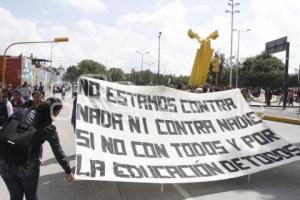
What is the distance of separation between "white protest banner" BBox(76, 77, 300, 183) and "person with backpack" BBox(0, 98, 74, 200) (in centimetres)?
172

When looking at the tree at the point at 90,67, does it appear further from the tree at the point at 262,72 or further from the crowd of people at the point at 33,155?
the crowd of people at the point at 33,155

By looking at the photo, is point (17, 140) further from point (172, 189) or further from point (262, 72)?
point (262, 72)

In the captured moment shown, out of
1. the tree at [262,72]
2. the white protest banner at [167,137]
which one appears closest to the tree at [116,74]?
the tree at [262,72]

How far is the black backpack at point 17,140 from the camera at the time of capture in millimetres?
3881

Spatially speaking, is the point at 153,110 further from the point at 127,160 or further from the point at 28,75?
the point at 28,75

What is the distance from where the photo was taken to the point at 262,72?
98250 millimetres

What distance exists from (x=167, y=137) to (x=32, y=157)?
3.87 metres

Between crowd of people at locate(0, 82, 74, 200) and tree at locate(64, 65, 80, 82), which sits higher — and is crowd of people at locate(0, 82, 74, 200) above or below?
below

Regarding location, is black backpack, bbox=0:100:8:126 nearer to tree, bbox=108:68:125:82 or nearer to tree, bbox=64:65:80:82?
tree, bbox=108:68:125:82

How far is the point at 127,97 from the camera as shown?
7.94 meters

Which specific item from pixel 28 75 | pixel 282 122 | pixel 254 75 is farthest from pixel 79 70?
pixel 282 122

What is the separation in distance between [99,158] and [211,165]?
2005 millimetres

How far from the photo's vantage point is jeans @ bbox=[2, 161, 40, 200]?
13.4ft

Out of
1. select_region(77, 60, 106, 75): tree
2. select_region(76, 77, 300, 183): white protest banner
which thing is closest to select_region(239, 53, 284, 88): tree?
select_region(77, 60, 106, 75): tree
